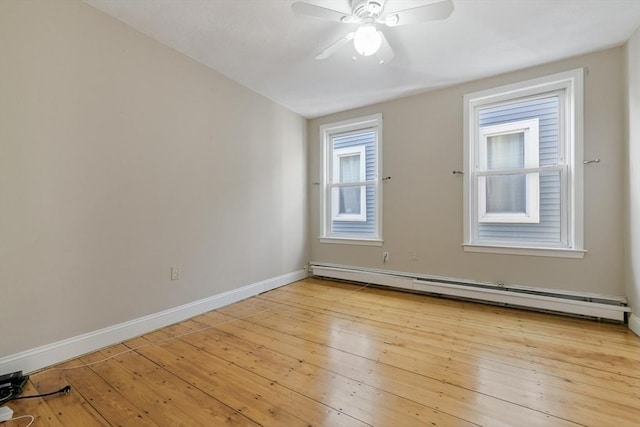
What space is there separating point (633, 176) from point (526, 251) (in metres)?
1.02

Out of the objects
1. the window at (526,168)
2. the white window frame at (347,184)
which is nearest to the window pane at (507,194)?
the window at (526,168)

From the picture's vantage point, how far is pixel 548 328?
244cm

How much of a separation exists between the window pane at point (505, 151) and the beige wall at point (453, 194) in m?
0.33

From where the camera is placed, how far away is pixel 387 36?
2404 millimetres

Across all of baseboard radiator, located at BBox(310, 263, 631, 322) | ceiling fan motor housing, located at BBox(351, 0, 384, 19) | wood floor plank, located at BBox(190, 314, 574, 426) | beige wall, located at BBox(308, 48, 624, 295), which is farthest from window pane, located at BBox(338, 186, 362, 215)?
ceiling fan motor housing, located at BBox(351, 0, 384, 19)

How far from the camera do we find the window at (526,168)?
108 inches

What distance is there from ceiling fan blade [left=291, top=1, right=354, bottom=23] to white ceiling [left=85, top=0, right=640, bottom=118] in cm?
23

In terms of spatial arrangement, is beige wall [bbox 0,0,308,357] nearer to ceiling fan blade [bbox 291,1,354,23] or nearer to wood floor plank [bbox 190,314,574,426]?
wood floor plank [bbox 190,314,574,426]

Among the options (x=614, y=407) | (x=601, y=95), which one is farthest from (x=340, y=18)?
(x=614, y=407)

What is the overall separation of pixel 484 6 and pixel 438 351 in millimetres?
2541

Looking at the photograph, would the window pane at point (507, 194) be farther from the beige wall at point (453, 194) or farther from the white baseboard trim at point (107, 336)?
the white baseboard trim at point (107, 336)

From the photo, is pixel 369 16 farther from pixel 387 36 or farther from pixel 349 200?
pixel 349 200

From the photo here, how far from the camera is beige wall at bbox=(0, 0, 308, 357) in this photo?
5.75ft

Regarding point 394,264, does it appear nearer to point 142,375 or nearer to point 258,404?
point 258,404
